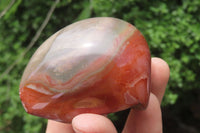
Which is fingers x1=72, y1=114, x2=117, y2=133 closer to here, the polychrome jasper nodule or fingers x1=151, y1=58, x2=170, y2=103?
the polychrome jasper nodule

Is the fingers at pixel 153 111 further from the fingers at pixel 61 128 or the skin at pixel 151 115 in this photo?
the fingers at pixel 61 128

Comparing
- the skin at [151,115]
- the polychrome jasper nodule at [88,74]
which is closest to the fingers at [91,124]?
the polychrome jasper nodule at [88,74]

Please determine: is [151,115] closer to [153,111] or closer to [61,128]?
[153,111]

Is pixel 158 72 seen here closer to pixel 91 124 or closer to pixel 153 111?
pixel 153 111

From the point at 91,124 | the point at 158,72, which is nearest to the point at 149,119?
the point at 158,72

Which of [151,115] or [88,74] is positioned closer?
[88,74]

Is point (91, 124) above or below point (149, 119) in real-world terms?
above
